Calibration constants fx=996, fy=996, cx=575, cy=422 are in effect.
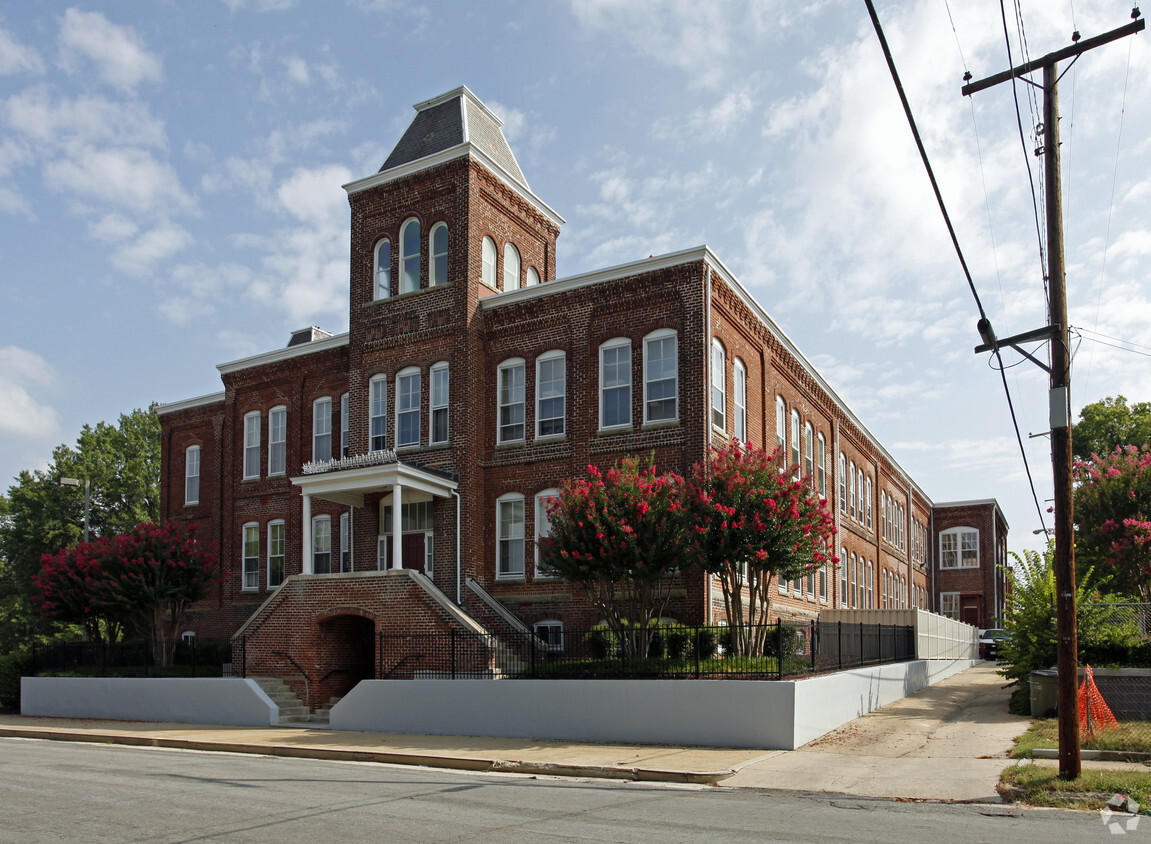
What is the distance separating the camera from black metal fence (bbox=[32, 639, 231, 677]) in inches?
1101

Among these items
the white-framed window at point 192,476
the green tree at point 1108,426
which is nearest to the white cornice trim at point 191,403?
the white-framed window at point 192,476

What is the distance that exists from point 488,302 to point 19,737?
15.5 meters

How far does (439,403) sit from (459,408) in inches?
38.8

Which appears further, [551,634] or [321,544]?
[321,544]

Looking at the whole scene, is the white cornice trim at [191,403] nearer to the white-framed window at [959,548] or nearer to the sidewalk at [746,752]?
the sidewalk at [746,752]

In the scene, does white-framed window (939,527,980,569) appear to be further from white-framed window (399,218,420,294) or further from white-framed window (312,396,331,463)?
white-framed window (399,218,420,294)

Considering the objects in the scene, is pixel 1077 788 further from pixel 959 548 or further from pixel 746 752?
pixel 959 548

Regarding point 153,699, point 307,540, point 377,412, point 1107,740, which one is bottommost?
point 153,699

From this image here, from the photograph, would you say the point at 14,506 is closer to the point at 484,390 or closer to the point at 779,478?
the point at 484,390

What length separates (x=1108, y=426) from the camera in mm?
52219

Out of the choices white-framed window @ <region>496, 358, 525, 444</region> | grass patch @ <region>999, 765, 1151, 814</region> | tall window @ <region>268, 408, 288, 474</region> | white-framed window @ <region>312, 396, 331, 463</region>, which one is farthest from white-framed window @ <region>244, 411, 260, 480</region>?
grass patch @ <region>999, 765, 1151, 814</region>

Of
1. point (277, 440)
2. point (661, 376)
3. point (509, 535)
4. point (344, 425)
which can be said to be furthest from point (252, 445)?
point (661, 376)

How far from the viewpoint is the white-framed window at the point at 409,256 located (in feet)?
94.7

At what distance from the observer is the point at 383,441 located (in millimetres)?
28812
